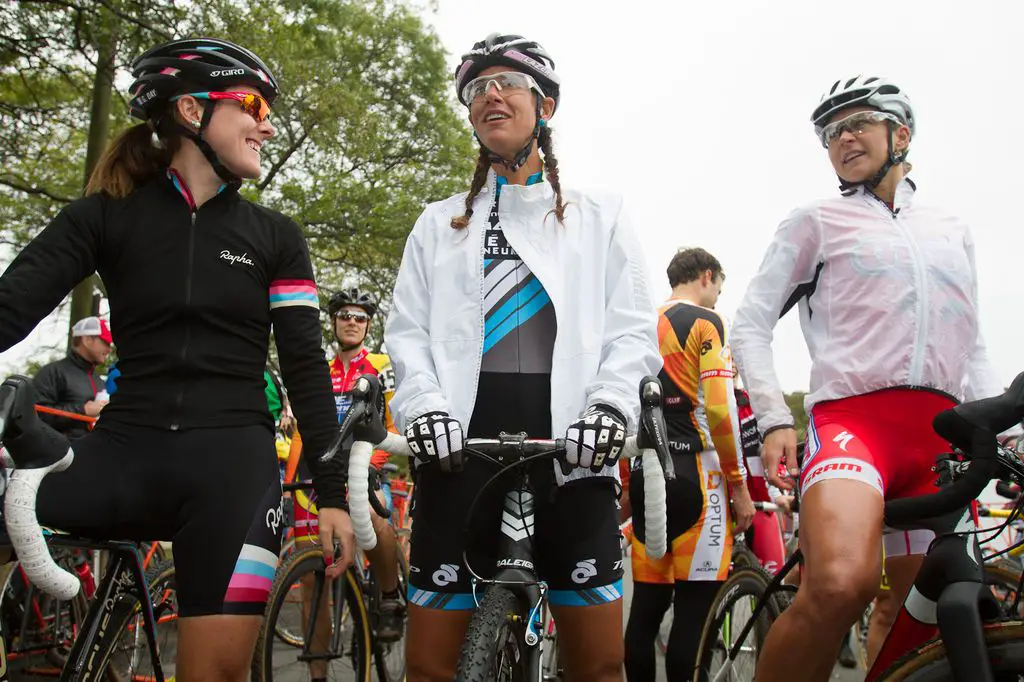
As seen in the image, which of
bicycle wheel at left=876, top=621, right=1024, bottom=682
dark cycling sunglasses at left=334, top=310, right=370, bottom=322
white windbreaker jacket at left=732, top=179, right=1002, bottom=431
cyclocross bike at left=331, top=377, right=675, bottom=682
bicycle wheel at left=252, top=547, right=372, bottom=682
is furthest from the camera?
dark cycling sunglasses at left=334, top=310, right=370, bottom=322

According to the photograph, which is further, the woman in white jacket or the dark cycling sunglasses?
the dark cycling sunglasses

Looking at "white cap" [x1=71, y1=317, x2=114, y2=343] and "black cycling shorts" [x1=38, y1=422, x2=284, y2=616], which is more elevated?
"white cap" [x1=71, y1=317, x2=114, y2=343]

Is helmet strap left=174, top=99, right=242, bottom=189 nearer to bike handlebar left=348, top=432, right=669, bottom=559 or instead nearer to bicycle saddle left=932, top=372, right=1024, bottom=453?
bike handlebar left=348, top=432, right=669, bottom=559

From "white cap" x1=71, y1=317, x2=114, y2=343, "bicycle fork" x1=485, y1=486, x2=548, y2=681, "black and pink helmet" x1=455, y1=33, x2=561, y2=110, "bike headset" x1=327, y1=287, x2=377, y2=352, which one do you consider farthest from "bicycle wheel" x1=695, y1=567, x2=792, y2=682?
"white cap" x1=71, y1=317, x2=114, y2=343

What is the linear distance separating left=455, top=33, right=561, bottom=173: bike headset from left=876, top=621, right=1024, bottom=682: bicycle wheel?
185 centimetres

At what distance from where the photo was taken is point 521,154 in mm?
2988

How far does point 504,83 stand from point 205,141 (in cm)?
100

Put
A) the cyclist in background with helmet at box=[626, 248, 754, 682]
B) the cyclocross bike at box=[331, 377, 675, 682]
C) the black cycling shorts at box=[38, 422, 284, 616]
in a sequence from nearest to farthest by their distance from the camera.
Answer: the cyclocross bike at box=[331, 377, 675, 682], the black cycling shorts at box=[38, 422, 284, 616], the cyclist in background with helmet at box=[626, 248, 754, 682]

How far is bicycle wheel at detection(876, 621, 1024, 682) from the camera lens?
190 cm

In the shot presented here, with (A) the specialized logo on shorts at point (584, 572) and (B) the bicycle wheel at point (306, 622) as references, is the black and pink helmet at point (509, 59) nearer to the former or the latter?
(A) the specialized logo on shorts at point (584, 572)

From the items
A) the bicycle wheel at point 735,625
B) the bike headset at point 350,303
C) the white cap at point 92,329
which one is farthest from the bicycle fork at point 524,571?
the white cap at point 92,329

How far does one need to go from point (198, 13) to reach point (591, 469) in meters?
9.15

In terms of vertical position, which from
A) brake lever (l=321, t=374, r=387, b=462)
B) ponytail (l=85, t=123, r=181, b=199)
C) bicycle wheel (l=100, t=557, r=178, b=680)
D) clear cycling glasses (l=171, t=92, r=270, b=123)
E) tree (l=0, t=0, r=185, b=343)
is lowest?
bicycle wheel (l=100, t=557, r=178, b=680)

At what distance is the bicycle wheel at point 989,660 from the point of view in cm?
190
